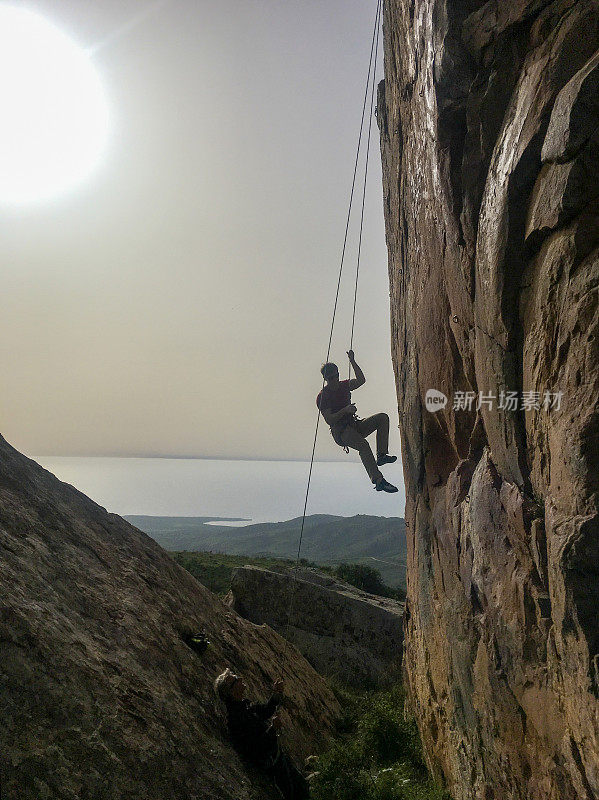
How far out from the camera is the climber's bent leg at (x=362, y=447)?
12.1 m

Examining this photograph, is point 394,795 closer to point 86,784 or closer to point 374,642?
point 86,784

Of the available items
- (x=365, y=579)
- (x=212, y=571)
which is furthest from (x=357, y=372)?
(x=212, y=571)

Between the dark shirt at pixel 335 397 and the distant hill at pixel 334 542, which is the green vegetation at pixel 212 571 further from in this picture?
the distant hill at pixel 334 542

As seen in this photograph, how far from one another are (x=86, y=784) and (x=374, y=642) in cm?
1127

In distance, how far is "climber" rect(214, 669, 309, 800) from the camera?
23.3ft

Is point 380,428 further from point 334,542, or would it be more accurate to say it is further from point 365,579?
point 334,542

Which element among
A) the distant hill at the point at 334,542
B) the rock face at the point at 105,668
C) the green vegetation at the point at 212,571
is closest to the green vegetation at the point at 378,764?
the rock face at the point at 105,668

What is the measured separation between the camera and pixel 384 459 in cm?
1189

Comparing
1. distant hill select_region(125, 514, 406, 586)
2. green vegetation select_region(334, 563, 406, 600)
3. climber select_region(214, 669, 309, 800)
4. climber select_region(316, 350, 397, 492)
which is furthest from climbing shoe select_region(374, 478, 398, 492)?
distant hill select_region(125, 514, 406, 586)

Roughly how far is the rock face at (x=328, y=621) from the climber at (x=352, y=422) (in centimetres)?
557

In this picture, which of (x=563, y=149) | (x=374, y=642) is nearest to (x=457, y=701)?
(x=563, y=149)

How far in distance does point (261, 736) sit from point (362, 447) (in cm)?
663

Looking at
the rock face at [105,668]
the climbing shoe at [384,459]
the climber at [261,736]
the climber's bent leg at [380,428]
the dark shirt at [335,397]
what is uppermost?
the dark shirt at [335,397]

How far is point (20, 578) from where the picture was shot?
6617 millimetres
